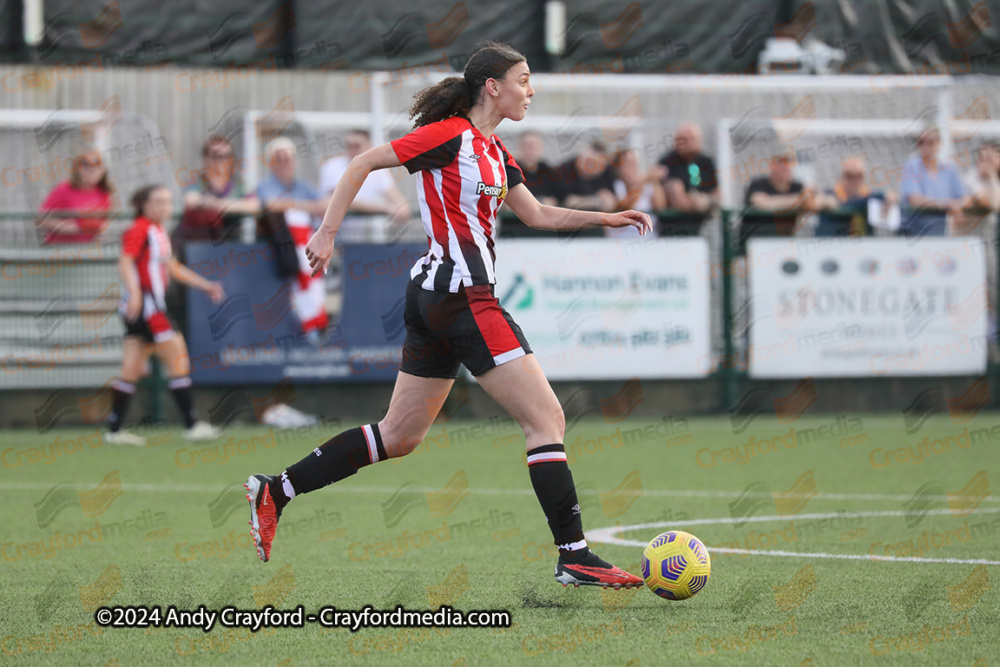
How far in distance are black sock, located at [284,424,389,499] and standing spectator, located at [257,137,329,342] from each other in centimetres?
749

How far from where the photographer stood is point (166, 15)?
15.9 meters

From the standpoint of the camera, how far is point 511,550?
21.9 feet

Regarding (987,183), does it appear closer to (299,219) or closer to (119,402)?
(299,219)

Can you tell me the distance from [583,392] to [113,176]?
631 centimetres

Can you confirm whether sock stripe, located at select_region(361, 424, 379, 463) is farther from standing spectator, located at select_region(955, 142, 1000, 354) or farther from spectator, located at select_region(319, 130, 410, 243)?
standing spectator, located at select_region(955, 142, 1000, 354)

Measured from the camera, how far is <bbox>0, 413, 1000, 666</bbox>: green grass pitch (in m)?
4.57

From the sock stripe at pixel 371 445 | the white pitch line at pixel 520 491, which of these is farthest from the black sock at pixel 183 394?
the sock stripe at pixel 371 445

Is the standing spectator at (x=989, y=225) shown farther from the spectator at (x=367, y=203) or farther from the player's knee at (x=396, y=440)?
the player's knee at (x=396, y=440)

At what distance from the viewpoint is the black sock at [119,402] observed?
40.4 feet

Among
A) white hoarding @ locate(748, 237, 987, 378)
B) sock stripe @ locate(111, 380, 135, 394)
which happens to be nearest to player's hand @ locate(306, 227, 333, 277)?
sock stripe @ locate(111, 380, 135, 394)

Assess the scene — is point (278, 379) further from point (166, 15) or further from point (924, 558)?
point (924, 558)

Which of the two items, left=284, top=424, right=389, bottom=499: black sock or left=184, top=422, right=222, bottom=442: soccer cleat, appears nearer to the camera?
left=284, top=424, right=389, bottom=499: black sock

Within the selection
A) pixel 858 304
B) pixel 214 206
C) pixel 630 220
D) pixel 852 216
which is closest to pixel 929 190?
pixel 852 216

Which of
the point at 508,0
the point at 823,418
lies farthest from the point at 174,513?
the point at 508,0
